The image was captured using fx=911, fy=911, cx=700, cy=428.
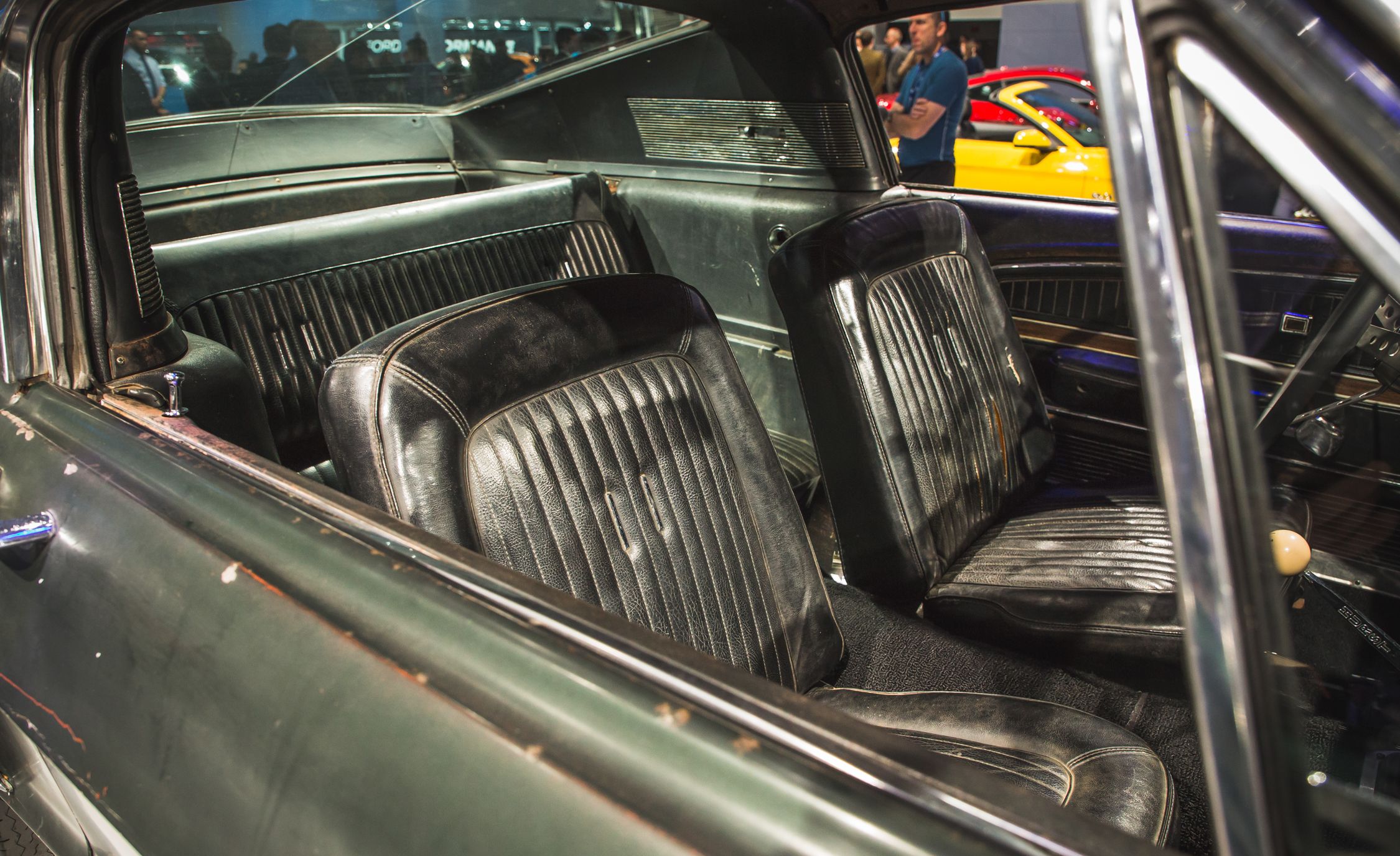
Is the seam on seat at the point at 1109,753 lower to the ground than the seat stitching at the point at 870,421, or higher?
lower

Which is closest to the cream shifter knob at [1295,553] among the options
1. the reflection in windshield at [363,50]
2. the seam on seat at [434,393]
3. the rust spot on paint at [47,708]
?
the seam on seat at [434,393]

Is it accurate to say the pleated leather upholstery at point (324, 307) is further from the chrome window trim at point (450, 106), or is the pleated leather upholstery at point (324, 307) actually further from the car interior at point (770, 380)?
the chrome window trim at point (450, 106)

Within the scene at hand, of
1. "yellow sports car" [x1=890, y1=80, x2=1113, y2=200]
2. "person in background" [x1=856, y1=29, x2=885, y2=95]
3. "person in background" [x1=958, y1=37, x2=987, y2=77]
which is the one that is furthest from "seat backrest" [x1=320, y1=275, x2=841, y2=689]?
"person in background" [x1=958, y1=37, x2=987, y2=77]

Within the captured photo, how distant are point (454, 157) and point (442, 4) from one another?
1.86 ft

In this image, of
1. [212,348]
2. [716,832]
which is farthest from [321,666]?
[212,348]

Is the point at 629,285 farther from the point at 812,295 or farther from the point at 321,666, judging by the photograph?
the point at 321,666

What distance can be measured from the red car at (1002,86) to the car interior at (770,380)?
109 inches

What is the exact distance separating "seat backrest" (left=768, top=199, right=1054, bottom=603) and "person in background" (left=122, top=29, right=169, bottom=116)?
190 cm

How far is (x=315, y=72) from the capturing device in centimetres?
284

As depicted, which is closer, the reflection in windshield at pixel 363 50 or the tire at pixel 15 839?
the tire at pixel 15 839

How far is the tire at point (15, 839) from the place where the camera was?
1.20m

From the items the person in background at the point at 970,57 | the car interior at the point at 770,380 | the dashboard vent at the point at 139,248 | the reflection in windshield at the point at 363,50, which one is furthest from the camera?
the person in background at the point at 970,57

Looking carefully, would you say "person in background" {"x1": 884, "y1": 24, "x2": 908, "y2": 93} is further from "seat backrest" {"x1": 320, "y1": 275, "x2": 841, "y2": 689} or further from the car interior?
"seat backrest" {"x1": 320, "y1": 275, "x2": 841, "y2": 689}

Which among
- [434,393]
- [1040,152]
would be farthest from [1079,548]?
[1040,152]
